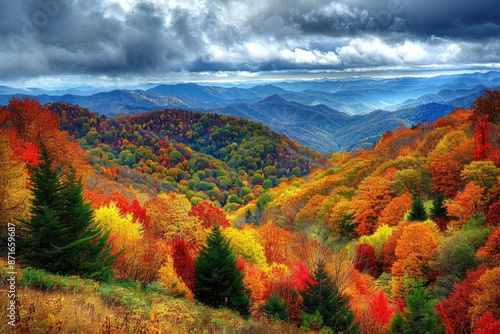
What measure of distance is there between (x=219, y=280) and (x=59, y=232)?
8.21 m

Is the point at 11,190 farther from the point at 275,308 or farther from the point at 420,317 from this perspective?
the point at 420,317

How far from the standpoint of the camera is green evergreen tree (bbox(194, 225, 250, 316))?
18781mm

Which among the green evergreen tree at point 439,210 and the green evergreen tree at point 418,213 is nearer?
the green evergreen tree at point 418,213

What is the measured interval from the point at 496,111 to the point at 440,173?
2079 centimetres

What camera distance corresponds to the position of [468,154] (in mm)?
53469

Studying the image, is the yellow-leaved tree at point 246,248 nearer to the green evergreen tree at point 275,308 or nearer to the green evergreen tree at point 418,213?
the green evergreen tree at point 275,308

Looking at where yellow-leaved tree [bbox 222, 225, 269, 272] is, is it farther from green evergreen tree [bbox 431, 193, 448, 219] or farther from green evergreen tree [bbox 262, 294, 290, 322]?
green evergreen tree [bbox 431, 193, 448, 219]

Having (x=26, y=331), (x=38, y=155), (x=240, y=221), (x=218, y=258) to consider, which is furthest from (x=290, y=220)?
(x=26, y=331)

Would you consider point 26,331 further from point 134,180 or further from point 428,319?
point 134,180

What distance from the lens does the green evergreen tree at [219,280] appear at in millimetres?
18781

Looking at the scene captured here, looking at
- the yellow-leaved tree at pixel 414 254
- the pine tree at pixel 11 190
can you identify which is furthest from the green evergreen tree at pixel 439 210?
the pine tree at pixel 11 190

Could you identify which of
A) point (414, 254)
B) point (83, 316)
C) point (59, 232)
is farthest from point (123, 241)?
point (414, 254)

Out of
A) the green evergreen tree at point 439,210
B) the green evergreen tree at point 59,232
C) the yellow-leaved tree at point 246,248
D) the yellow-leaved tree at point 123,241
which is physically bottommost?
the yellow-leaved tree at point 246,248

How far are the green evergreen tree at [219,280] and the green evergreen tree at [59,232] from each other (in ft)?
16.0
